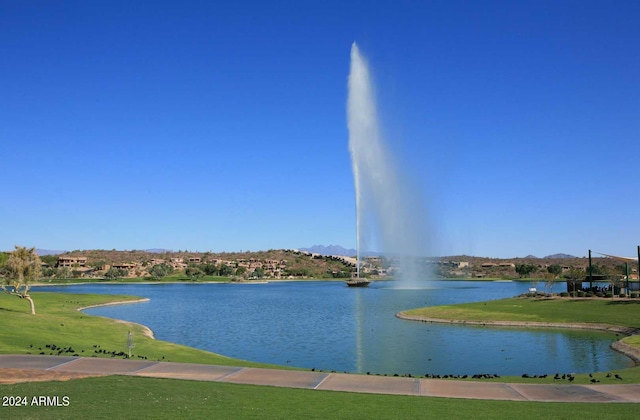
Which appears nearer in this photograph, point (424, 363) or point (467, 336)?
point (424, 363)

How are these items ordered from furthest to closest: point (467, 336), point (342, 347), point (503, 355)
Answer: point (467, 336)
point (342, 347)
point (503, 355)

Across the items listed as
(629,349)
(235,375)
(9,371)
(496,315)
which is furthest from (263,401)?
(496,315)

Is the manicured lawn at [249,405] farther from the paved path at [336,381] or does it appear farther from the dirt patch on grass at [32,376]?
the paved path at [336,381]

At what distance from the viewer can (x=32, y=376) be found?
59.9 ft

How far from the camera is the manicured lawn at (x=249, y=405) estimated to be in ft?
45.3

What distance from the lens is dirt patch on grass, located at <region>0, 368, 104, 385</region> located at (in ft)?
57.7

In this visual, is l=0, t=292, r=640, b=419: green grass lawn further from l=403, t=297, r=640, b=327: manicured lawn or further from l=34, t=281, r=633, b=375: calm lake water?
l=403, t=297, r=640, b=327: manicured lawn

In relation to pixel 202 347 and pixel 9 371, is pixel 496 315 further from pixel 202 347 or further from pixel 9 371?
pixel 9 371

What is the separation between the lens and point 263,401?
15633 mm

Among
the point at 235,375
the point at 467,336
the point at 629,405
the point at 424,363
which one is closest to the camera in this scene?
the point at 629,405

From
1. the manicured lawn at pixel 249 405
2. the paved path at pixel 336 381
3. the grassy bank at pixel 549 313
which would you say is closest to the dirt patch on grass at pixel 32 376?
the paved path at pixel 336 381

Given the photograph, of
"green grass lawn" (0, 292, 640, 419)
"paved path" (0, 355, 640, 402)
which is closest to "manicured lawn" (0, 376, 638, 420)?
"green grass lawn" (0, 292, 640, 419)

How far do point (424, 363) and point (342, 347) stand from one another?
26.8 ft

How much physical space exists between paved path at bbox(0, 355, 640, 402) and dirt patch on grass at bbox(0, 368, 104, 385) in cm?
67
